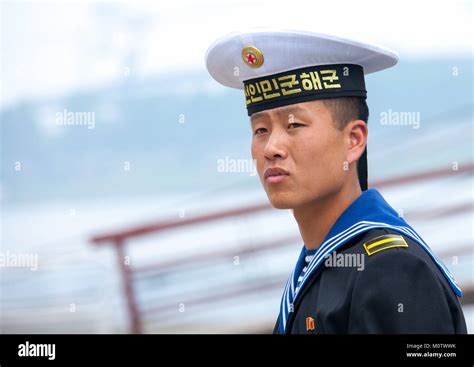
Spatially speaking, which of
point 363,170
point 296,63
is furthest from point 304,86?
point 363,170

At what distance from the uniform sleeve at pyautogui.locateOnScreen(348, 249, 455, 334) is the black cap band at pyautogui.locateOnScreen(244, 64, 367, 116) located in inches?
16.5

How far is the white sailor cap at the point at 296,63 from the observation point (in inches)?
67.1

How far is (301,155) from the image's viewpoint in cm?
167

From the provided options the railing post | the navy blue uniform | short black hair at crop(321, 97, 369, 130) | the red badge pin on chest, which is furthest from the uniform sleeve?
the railing post

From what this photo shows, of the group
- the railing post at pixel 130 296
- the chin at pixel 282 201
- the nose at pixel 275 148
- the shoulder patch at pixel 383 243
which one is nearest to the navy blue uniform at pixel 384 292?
the shoulder patch at pixel 383 243

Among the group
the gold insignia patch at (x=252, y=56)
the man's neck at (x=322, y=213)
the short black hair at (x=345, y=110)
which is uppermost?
the gold insignia patch at (x=252, y=56)

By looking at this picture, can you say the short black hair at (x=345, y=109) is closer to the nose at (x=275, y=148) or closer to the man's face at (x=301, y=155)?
the man's face at (x=301, y=155)

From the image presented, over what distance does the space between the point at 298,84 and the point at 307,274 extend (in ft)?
1.51

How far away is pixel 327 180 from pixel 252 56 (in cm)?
36

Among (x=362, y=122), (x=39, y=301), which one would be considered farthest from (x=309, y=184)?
(x=39, y=301)

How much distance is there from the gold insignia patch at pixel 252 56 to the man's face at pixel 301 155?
0.13 meters

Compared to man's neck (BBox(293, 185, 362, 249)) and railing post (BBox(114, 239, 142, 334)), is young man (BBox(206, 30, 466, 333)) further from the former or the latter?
railing post (BBox(114, 239, 142, 334))

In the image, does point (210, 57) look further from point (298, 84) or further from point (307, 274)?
point (307, 274)

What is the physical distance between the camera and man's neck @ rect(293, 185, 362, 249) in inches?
67.7
